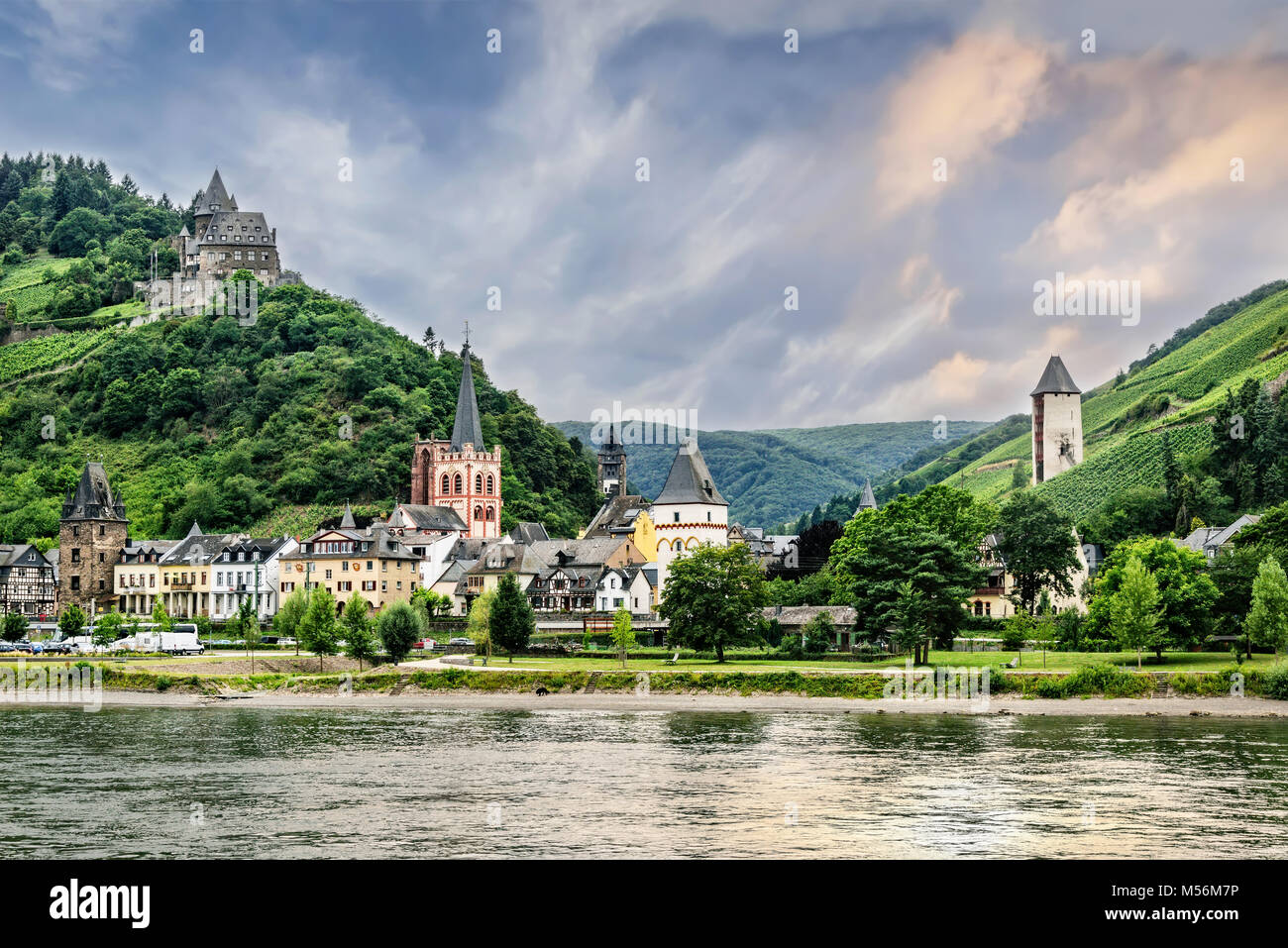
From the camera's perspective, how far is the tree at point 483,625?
86250 mm

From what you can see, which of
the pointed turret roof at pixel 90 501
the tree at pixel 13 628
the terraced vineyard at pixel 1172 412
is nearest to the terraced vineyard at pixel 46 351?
the pointed turret roof at pixel 90 501

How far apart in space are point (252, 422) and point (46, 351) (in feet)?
154

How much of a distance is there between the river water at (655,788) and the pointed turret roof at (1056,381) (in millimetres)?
126799

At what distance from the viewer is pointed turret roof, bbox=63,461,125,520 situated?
119 meters

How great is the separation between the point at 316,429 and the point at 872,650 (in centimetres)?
9484

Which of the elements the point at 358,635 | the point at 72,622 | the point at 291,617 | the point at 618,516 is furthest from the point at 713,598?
the point at 618,516

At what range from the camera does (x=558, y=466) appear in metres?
171

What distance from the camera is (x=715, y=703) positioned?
210 feet

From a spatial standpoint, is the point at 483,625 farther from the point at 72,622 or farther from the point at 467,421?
the point at 467,421

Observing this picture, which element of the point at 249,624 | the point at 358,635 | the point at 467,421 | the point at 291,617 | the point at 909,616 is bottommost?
the point at 358,635

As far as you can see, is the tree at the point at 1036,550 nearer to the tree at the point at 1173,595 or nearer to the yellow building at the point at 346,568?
the tree at the point at 1173,595

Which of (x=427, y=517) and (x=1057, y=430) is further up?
(x=1057, y=430)

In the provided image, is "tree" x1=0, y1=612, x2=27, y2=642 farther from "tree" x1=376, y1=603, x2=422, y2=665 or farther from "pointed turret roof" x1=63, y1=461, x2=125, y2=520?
"tree" x1=376, y1=603, x2=422, y2=665
